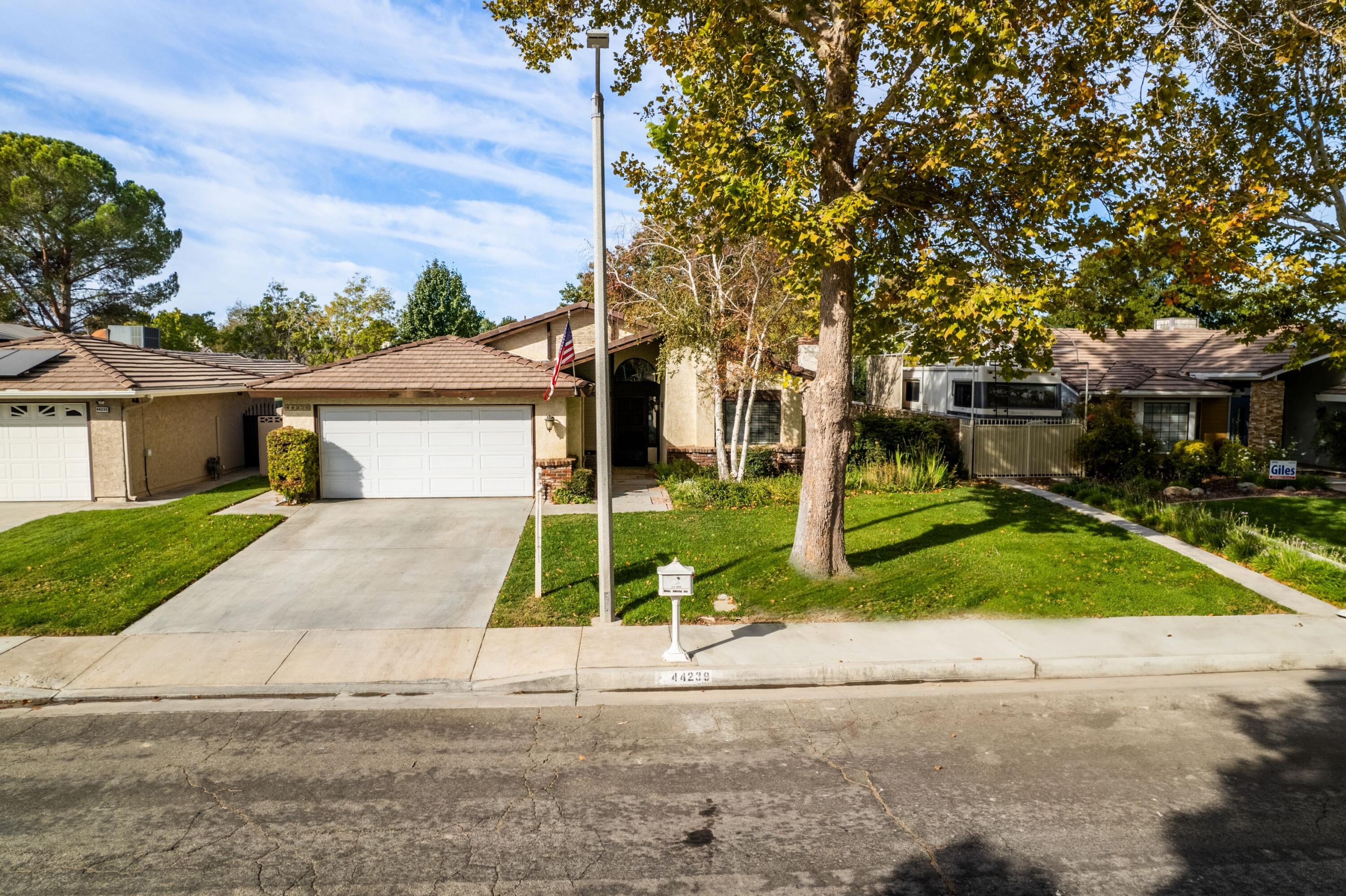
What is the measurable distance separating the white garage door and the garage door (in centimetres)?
479

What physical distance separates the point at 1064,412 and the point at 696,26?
17.3 meters

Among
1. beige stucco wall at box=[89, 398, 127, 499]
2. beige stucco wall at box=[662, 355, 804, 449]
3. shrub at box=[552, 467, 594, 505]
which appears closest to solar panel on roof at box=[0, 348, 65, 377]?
beige stucco wall at box=[89, 398, 127, 499]

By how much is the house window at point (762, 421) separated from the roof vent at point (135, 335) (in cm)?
1779

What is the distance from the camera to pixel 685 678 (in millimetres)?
7664

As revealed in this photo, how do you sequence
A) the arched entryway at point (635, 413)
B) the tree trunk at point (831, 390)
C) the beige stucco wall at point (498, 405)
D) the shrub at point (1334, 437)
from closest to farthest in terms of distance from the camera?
the tree trunk at point (831, 390)
the beige stucco wall at point (498, 405)
the shrub at point (1334, 437)
the arched entryway at point (635, 413)

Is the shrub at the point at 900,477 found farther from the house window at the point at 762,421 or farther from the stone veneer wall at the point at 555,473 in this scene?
the stone veneer wall at the point at 555,473

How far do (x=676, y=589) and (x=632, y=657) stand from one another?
85 centimetres

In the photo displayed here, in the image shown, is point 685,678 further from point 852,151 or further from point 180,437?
point 180,437

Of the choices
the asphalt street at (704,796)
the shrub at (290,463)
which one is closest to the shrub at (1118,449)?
the asphalt street at (704,796)

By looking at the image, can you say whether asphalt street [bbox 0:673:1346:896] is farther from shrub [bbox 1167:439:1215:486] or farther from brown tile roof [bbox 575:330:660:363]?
brown tile roof [bbox 575:330:660:363]

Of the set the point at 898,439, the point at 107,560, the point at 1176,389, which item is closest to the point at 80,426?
the point at 107,560

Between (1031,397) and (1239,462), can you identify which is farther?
(1031,397)

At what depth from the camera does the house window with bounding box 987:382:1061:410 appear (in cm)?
2300

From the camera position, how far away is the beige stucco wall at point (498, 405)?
16.3 metres
